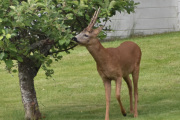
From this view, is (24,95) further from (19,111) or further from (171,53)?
(171,53)

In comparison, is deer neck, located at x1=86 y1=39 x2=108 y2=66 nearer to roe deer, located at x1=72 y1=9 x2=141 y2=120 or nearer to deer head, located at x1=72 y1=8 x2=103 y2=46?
roe deer, located at x1=72 y1=9 x2=141 y2=120

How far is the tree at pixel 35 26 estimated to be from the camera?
26.0 ft

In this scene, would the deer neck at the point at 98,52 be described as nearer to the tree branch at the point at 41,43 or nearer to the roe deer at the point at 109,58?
the roe deer at the point at 109,58

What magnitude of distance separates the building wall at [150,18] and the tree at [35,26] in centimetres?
1047

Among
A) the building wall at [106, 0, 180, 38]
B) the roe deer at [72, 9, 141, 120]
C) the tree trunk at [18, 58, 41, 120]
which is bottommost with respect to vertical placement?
the building wall at [106, 0, 180, 38]

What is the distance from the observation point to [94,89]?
14.0 metres

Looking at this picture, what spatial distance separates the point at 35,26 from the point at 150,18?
41.2 ft

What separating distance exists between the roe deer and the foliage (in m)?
0.32

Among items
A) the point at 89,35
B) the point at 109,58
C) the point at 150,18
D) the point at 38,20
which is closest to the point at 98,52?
the point at 109,58

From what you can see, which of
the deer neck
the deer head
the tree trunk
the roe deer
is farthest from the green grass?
the deer head

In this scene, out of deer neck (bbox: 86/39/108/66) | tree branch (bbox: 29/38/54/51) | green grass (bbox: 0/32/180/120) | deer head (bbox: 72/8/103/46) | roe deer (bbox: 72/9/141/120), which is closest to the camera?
deer head (bbox: 72/8/103/46)

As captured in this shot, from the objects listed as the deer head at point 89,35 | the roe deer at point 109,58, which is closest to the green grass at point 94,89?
the roe deer at point 109,58

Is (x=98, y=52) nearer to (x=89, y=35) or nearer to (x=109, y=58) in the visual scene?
(x=109, y=58)

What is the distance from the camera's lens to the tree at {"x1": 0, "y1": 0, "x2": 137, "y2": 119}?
26.0ft
